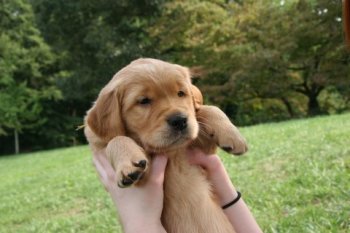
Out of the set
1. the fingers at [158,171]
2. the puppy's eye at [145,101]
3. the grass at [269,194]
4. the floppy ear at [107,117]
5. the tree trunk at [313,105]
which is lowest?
the tree trunk at [313,105]

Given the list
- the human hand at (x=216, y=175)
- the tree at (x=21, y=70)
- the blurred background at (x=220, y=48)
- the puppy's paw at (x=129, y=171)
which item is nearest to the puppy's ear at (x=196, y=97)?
the human hand at (x=216, y=175)

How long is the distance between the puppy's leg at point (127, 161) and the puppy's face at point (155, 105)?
0.12 meters

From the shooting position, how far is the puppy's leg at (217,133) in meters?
2.57

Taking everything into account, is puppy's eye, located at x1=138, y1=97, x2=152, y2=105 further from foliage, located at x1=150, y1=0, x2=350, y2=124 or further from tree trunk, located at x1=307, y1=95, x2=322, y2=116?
tree trunk, located at x1=307, y1=95, x2=322, y2=116

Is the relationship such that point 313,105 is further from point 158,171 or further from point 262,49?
point 158,171

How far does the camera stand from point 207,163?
2.69 m

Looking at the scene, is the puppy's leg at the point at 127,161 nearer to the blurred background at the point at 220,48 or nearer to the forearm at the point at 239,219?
the forearm at the point at 239,219

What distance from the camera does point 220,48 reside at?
83.0ft

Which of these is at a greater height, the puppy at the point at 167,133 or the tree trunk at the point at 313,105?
the puppy at the point at 167,133

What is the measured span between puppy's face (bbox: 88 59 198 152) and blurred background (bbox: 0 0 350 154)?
2144 cm

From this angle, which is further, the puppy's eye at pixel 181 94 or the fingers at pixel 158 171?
the puppy's eye at pixel 181 94

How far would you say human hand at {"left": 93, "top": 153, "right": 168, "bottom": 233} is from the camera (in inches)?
93.4

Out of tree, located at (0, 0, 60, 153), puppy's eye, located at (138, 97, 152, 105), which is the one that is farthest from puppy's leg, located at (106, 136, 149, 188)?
tree, located at (0, 0, 60, 153)

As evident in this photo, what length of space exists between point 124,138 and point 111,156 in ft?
0.37
